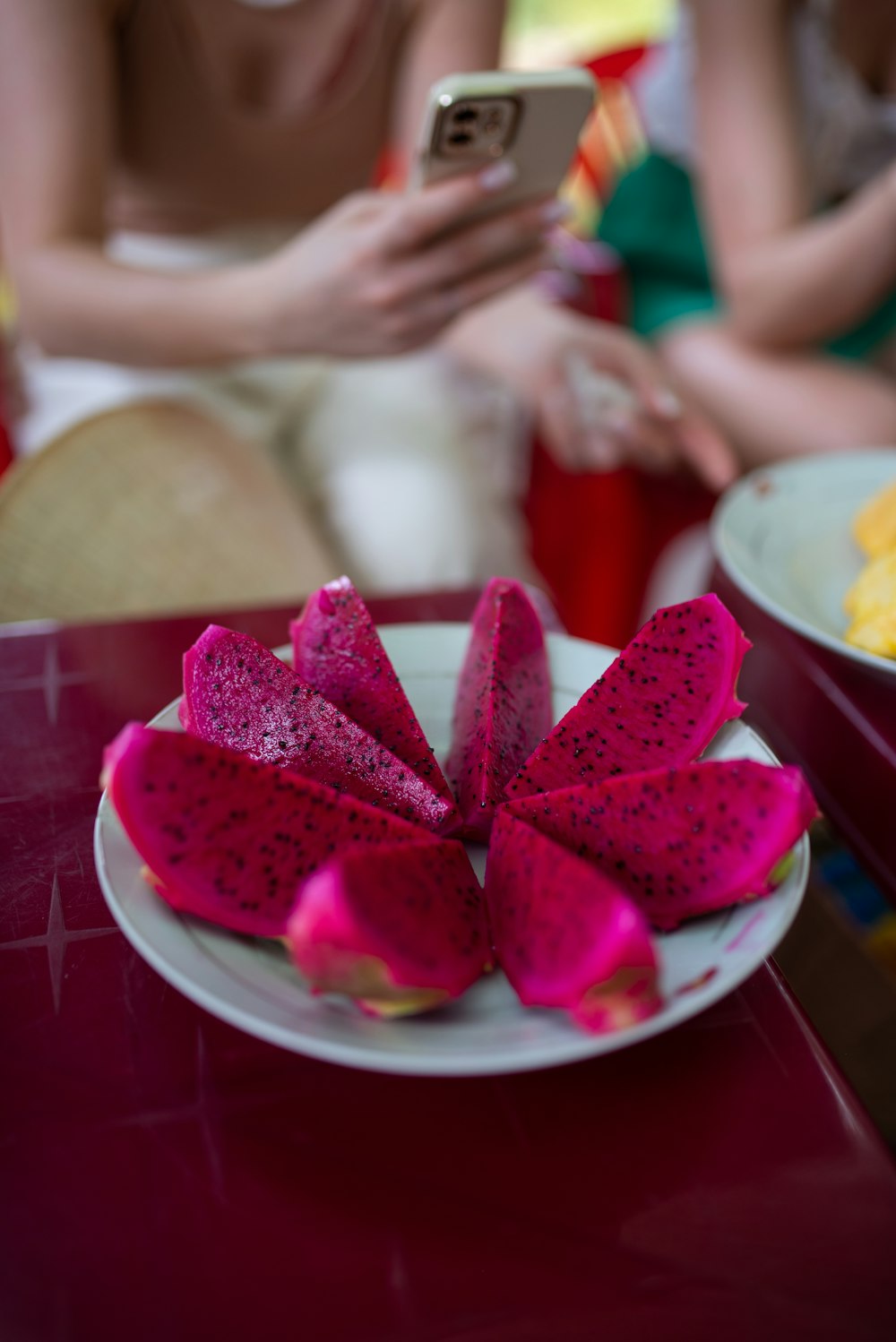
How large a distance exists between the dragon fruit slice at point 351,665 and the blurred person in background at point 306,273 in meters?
0.56

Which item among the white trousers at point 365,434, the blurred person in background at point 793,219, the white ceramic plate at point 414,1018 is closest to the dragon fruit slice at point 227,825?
the white ceramic plate at point 414,1018

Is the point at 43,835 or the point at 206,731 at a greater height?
the point at 206,731

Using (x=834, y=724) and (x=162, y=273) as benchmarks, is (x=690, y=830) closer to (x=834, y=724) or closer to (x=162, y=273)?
(x=834, y=724)

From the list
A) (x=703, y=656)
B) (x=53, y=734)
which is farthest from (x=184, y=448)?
(x=703, y=656)

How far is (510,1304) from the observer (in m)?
0.45

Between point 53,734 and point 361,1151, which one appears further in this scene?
point 53,734

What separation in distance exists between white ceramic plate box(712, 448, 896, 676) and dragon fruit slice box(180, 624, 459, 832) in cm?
39

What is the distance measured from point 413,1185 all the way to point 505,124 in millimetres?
982

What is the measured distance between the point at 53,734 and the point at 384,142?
1.42 meters

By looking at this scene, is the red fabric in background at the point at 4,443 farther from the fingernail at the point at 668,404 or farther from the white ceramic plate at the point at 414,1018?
the white ceramic plate at the point at 414,1018

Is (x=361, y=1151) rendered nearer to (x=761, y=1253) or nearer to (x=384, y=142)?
(x=761, y=1253)

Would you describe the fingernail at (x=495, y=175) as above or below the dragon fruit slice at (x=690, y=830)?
above

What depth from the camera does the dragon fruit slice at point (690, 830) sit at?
0.52 m

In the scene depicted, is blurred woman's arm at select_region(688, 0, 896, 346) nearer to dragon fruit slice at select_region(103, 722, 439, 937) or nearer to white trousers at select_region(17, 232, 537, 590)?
white trousers at select_region(17, 232, 537, 590)
